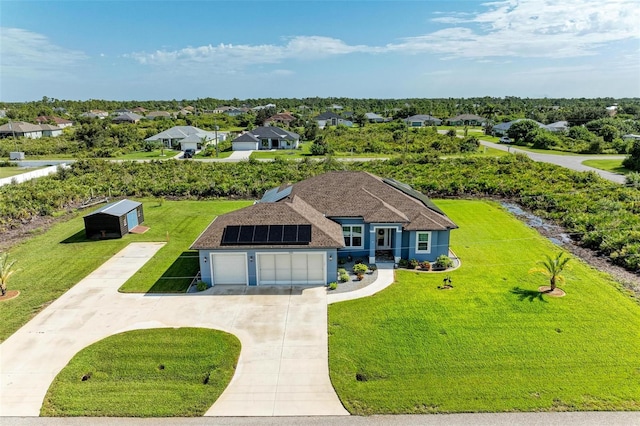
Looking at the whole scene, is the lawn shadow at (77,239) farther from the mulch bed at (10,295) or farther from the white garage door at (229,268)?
the white garage door at (229,268)

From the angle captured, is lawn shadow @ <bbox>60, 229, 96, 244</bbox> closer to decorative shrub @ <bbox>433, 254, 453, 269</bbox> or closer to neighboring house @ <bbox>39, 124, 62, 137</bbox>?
decorative shrub @ <bbox>433, 254, 453, 269</bbox>

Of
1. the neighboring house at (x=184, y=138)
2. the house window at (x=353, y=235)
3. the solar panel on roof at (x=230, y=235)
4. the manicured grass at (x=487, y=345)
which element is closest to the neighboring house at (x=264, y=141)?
the neighboring house at (x=184, y=138)

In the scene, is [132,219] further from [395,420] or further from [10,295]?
[395,420]

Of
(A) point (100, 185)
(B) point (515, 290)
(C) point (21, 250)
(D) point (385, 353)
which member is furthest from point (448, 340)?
(A) point (100, 185)

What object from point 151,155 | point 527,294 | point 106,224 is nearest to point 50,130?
point 151,155

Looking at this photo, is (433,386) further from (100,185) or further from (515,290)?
(100,185)
